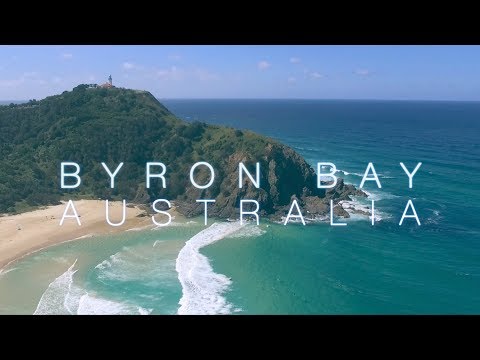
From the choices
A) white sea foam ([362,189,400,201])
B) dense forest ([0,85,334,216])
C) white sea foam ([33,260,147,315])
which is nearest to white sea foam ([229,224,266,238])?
dense forest ([0,85,334,216])

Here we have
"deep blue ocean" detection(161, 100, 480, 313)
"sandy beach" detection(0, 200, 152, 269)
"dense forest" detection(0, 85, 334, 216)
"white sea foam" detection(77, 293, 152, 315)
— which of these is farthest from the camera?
→ "dense forest" detection(0, 85, 334, 216)

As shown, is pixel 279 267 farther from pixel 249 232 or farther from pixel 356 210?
pixel 356 210

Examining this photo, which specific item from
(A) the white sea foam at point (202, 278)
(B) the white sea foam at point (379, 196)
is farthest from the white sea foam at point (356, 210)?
(A) the white sea foam at point (202, 278)

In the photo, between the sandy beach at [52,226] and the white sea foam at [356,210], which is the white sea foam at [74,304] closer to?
the sandy beach at [52,226]

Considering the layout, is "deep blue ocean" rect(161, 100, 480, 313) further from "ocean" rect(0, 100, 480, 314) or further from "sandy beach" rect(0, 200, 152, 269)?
"sandy beach" rect(0, 200, 152, 269)

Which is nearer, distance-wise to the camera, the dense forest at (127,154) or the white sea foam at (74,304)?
the white sea foam at (74,304)

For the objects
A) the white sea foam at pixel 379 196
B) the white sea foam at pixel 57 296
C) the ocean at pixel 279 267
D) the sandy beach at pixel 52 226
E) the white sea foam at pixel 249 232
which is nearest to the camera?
the white sea foam at pixel 57 296

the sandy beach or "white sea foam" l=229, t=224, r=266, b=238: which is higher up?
the sandy beach
